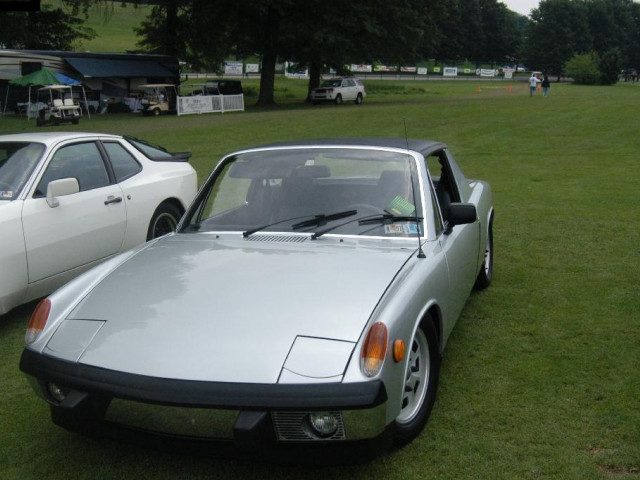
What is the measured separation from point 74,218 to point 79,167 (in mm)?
625

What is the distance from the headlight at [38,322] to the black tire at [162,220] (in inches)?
133

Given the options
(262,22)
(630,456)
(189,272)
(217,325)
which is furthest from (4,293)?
(262,22)

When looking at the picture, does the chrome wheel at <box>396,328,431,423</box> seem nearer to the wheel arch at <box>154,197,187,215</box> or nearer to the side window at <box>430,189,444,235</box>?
the side window at <box>430,189,444,235</box>

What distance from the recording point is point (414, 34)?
43.8m

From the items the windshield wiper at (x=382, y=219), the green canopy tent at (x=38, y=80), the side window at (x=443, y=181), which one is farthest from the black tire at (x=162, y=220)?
the green canopy tent at (x=38, y=80)

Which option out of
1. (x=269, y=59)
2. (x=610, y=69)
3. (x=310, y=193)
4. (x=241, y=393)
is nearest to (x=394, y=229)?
(x=310, y=193)

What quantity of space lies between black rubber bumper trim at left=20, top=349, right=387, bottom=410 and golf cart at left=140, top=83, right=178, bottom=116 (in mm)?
33912

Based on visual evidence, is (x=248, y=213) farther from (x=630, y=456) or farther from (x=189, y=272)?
(x=630, y=456)

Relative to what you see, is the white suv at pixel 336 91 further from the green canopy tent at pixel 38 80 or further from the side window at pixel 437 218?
the side window at pixel 437 218

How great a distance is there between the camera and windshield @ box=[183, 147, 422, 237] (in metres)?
4.41

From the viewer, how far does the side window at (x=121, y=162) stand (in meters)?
6.95

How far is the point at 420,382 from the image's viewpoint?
3.73 metres

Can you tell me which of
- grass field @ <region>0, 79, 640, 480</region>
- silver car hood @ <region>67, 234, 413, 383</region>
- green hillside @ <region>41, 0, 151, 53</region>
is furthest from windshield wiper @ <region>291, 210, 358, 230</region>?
green hillside @ <region>41, 0, 151, 53</region>

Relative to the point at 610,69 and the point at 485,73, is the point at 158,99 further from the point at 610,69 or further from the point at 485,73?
the point at 485,73
